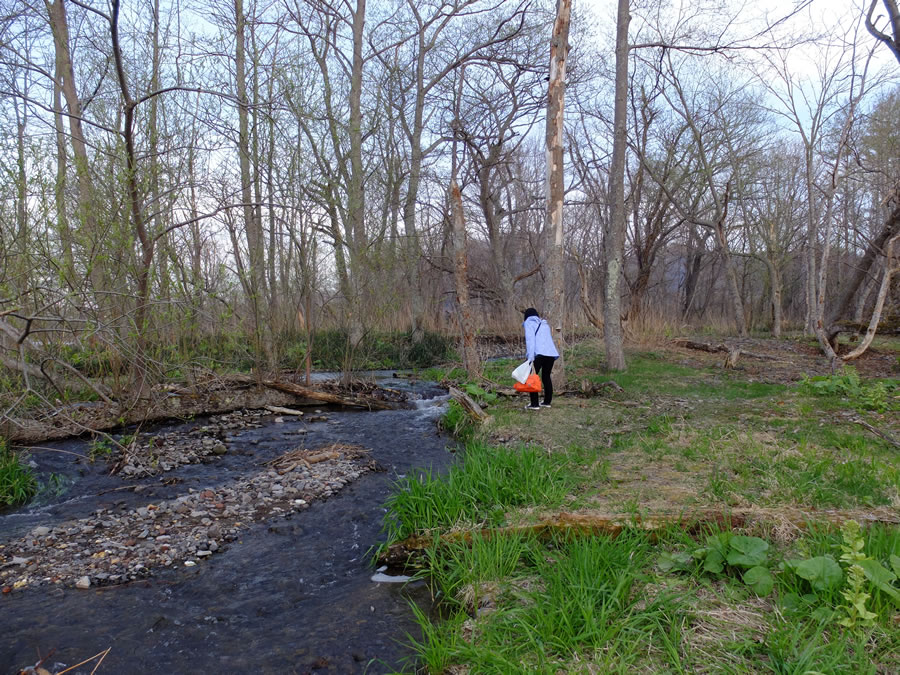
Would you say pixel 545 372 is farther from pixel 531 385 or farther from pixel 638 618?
pixel 638 618

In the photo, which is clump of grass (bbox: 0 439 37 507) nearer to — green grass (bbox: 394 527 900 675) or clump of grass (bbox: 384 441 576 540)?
clump of grass (bbox: 384 441 576 540)

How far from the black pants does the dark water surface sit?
11.2ft

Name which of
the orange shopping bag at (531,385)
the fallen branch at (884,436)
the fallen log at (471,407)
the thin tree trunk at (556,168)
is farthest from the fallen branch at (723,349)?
the fallen log at (471,407)

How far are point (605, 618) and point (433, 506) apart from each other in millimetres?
1950

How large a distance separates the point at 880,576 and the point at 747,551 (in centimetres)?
63

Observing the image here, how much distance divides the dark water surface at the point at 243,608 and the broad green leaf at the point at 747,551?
205 cm

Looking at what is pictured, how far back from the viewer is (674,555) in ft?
10.8

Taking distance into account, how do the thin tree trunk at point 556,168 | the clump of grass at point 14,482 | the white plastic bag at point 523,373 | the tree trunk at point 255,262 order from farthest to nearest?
the tree trunk at point 255,262, the thin tree trunk at point 556,168, the white plastic bag at point 523,373, the clump of grass at point 14,482

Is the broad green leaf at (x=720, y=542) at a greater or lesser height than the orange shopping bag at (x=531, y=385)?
lesser

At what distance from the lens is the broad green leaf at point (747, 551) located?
3.03 metres

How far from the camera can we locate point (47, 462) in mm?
6617

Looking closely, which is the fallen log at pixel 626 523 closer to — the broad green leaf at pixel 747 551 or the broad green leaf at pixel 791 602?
the broad green leaf at pixel 747 551

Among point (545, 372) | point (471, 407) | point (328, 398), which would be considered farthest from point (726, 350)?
point (328, 398)

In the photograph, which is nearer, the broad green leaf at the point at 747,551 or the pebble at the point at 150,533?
the broad green leaf at the point at 747,551
